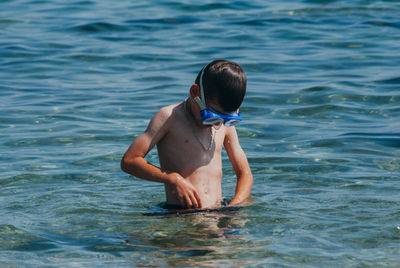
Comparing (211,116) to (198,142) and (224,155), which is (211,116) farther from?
(224,155)

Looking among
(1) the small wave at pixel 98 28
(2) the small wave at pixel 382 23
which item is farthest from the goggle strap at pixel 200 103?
(2) the small wave at pixel 382 23

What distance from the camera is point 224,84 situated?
4.62 meters

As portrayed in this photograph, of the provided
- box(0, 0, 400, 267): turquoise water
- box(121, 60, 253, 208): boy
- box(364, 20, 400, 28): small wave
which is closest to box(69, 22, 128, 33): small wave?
box(0, 0, 400, 267): turquoise water

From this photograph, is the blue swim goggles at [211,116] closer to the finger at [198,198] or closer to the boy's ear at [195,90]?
the boy's ear at [195,90]

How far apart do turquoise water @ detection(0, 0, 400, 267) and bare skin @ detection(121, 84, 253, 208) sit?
0.20m

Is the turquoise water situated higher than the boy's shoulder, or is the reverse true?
the boy's shoulder

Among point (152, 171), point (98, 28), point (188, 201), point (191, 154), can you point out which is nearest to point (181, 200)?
point (188, 201)

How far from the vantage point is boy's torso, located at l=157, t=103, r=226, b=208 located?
501cm

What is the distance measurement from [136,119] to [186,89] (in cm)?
155

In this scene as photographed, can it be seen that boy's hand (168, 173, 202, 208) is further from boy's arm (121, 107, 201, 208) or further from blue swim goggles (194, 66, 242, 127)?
blue swim goggles (194, 66, 242, 127)

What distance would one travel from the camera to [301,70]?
10.9 metres

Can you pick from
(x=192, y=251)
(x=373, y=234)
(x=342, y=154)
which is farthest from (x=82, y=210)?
(x=342, y=154)

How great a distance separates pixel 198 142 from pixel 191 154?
95 mm

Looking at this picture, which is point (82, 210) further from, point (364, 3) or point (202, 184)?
point (364, 3)
